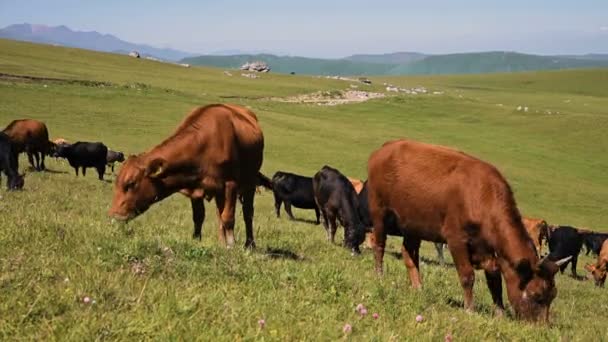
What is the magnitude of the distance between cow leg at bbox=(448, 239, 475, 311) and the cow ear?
450cm

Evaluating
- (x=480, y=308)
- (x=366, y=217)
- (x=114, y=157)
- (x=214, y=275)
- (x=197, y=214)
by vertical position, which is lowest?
(x=114, y=157)

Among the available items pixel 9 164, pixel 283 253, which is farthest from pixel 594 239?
pixel 9 164

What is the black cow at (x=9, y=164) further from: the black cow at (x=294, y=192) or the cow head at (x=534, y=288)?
the cow head at (x=534, y=288)

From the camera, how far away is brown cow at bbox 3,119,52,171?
25500 mm

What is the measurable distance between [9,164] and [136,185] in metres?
9.43

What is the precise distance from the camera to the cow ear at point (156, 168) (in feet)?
31.1

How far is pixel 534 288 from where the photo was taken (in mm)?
7738

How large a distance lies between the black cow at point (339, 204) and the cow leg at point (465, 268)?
610cm

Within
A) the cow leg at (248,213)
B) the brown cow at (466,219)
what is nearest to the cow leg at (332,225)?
the cow leg at (248,213)

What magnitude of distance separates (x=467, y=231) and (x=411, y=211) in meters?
1.17

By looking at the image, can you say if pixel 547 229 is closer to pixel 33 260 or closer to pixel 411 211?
pixel 411 211

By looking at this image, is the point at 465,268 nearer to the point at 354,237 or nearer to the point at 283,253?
the point at 283,253

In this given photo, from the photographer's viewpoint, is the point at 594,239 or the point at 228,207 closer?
the point at 228,207

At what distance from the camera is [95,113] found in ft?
152
